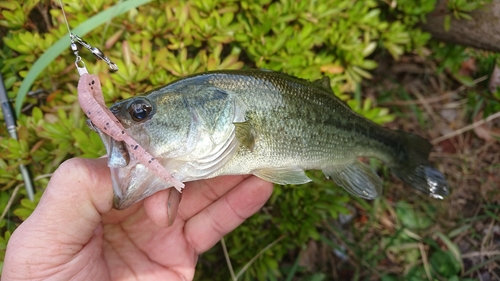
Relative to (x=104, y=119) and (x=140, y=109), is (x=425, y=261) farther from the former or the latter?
(x=104, y=119)

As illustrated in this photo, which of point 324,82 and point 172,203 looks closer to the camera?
point 172,203

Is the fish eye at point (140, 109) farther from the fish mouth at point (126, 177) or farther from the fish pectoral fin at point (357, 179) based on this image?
the fish pectoral fin at point (357, 179)

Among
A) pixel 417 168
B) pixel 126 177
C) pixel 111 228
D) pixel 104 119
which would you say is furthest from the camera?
pixel 417 168

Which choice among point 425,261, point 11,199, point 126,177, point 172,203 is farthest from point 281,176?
point 425,261

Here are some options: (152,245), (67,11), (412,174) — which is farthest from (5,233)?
(412,174)

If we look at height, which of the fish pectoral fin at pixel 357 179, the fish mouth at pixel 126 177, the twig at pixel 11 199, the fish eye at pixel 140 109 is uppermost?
the fish eye at pixel 140 109

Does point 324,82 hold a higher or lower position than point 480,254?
higher

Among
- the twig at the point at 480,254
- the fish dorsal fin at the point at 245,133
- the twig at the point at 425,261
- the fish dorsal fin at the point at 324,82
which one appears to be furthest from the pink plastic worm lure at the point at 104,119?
the twig at the point at 480,254

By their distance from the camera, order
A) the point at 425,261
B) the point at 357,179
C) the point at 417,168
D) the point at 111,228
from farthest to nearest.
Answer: the point at 425,261, the point at 417,168, the point at 357,179, the point at 111,228
